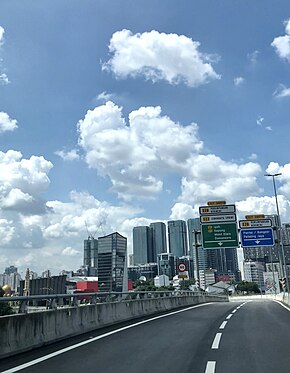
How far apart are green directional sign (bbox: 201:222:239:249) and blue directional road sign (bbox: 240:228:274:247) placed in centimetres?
97

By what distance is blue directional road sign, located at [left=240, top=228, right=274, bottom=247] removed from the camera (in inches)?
1459

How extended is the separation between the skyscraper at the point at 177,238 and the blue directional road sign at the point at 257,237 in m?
137

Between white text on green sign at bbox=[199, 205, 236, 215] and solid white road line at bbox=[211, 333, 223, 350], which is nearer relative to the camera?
solid white road line at bbox=[211, 333, 223, 350]

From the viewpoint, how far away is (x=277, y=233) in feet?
130

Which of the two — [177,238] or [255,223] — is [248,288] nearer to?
[177,238]

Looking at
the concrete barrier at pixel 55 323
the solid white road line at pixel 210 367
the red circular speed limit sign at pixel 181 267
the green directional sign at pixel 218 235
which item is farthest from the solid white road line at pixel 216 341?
the green directional sign at pixel 218 235

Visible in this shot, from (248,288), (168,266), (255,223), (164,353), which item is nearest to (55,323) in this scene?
(164,353)

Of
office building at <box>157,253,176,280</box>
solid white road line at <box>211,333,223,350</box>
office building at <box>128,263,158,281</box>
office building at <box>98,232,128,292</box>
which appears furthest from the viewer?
office building at <box>128,263,158,281</box>

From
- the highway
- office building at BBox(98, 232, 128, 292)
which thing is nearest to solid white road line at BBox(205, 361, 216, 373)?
the highway

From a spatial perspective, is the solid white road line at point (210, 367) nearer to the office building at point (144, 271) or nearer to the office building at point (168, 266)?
the office building at point (168, 266)

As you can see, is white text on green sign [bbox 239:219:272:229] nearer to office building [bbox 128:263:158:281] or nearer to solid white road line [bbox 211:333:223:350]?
solid white road line [bbox 211:333:223:350]

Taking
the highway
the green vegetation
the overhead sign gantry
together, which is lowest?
the highway

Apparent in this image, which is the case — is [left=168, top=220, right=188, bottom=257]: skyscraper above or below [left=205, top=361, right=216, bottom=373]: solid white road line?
above

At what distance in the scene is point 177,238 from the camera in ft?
597
